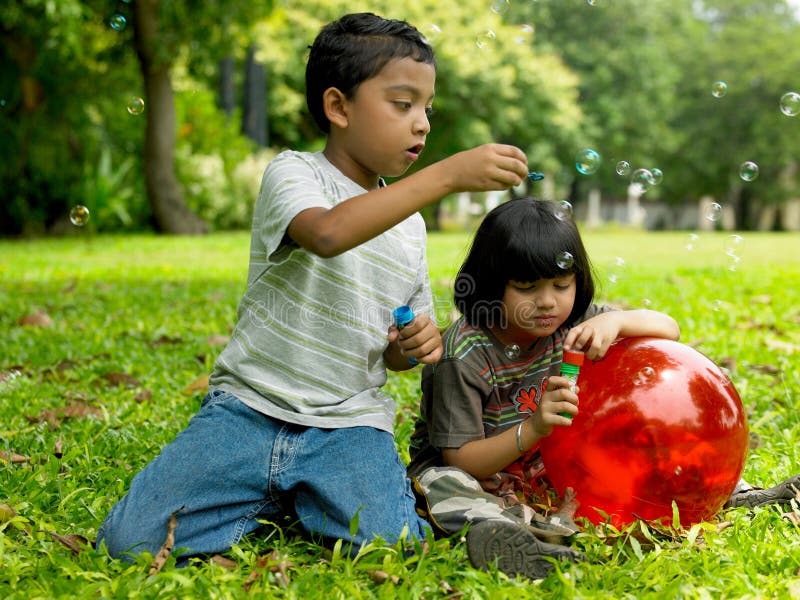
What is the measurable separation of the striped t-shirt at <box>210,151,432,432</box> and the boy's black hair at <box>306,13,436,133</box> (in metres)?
0.24

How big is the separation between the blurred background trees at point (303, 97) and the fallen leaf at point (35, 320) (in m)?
2.25

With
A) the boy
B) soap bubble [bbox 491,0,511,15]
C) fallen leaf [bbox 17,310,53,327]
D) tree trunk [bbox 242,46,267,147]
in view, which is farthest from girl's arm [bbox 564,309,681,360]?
tree trunk [bbox 242,46,267,147]

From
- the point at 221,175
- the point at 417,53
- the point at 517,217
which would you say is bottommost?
the point at 221,175

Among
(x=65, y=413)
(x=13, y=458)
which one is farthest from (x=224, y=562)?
(x=65, y=413)

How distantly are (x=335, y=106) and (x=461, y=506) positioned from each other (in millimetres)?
1230

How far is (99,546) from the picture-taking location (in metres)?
2.46

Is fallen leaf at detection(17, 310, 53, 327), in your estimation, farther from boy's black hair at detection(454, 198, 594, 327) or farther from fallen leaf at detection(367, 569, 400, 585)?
fallen leaf at detection(367, 569, 400, 585)

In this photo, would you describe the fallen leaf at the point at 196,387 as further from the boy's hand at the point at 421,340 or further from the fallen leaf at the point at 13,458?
the boy's hand at the point at 421,340

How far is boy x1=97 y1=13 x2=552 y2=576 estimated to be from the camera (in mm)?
2529

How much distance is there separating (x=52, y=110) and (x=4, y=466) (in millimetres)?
13772

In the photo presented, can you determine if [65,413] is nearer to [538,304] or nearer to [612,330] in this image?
[538,304]

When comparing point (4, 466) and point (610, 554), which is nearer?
point (610, 554)

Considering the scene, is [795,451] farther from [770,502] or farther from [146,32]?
[146,32]

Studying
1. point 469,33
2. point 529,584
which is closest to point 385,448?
point 529,584
